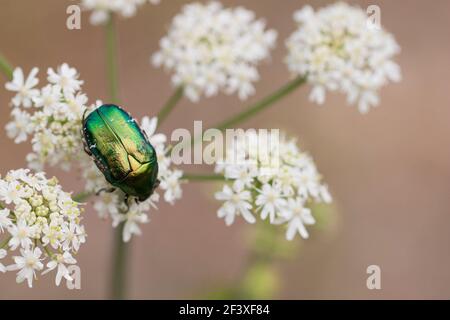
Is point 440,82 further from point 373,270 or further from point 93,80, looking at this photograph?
point 93,80

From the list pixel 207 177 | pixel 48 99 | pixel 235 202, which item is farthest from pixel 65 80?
pixel 235 202

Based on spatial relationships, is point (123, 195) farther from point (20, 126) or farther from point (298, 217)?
point (298, 217)

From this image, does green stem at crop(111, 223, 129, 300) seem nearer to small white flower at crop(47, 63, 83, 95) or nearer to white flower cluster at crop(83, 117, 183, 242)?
white flower cluster at crop(83, 117, 183, 242)

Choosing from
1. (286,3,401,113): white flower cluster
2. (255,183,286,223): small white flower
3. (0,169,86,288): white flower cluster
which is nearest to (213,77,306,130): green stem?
(286,3,401,113): white flower cluster

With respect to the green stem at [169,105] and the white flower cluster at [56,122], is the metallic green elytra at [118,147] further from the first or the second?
the green stem at [169,105]

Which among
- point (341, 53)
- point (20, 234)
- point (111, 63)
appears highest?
point (341, 53)
